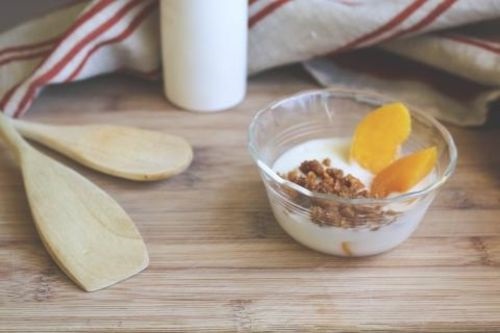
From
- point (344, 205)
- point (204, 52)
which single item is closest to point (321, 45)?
point (204, 52)

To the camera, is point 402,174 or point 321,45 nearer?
point 402,174

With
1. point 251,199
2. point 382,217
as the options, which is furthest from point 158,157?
point 382,217

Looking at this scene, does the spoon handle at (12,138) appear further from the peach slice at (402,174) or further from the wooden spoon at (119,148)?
the peach slice at (402,174)

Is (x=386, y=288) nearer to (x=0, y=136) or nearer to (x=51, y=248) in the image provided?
(x=51, y=248)

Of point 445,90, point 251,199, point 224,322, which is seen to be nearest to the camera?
point 224,322

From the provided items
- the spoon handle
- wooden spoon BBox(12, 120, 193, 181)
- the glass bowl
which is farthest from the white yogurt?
the spoon handle

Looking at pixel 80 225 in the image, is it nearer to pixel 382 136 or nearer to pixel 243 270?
pixel 243 270
